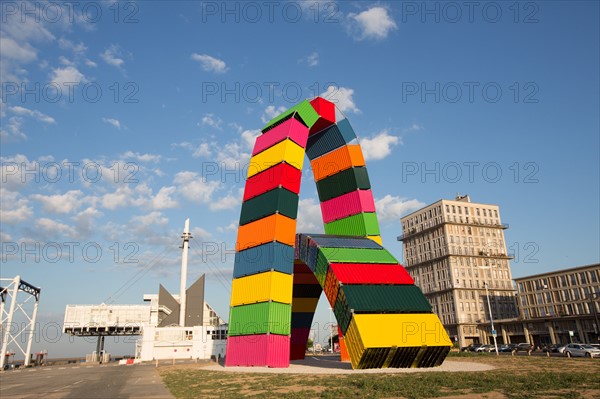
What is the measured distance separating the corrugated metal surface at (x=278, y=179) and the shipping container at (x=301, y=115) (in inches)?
261

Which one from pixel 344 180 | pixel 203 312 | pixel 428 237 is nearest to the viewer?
pixel 344 180

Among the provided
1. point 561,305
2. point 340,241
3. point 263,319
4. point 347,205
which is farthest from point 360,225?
point 561,305

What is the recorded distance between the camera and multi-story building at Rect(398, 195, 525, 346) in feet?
375

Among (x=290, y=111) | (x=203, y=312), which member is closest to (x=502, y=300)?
(x=203, y=312)

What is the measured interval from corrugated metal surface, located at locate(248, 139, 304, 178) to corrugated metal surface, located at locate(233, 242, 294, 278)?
883cm

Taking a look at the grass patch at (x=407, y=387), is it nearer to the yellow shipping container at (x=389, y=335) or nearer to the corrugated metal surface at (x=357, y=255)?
the yellow shipping container at (x=389, y=335)

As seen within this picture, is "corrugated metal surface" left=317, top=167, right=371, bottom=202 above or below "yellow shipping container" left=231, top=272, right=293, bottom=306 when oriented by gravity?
above

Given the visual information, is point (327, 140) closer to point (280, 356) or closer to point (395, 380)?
point (280, 356)

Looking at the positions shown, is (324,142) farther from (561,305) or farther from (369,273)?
(561,305)

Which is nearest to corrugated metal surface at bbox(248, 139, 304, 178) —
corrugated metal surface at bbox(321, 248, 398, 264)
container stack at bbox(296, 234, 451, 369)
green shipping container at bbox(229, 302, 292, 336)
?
container stack at bbox(296, 234, 451, 369)

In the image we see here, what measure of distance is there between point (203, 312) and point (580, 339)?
8709 cm

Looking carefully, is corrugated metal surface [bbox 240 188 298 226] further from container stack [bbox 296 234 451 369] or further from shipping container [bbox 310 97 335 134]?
shipping container [bbox 310 97 335 134]

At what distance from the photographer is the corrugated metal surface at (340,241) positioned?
134 feet

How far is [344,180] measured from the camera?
50219mm
